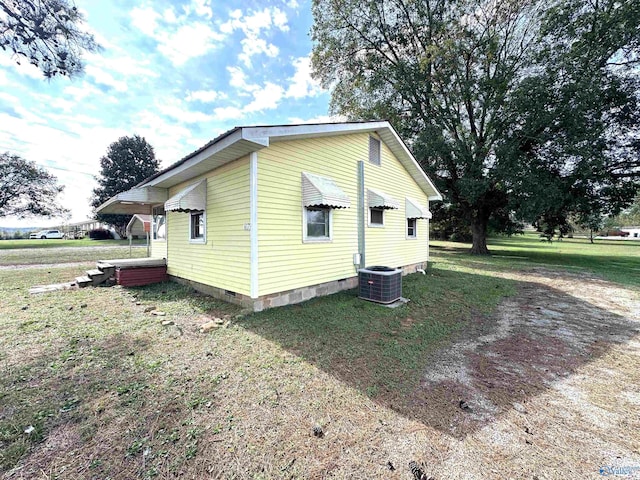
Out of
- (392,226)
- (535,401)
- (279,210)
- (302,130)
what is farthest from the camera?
(392,226)

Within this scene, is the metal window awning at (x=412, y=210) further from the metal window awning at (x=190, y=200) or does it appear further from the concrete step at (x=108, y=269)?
the concrete step at (x=108, y=269)

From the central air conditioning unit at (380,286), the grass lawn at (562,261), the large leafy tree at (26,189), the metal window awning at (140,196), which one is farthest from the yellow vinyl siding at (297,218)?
the large leafy tree at (26,189)

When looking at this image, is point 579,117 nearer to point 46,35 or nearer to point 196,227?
point 196,227

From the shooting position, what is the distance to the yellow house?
5340 millimetres

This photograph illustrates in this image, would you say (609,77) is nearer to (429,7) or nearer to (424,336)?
(429,7)

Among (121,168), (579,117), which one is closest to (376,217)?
(579,117)

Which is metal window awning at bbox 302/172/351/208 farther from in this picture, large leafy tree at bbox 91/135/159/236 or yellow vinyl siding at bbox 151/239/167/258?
large leafy tree at bbox 91/135/159/236

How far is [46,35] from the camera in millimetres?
4918

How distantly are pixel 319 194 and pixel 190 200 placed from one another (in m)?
3.18

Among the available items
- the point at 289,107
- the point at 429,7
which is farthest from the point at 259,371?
the point at 429,7

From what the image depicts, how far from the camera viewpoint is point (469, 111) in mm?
16906

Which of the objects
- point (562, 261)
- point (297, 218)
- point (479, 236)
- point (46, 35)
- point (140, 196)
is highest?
point (46, 35)

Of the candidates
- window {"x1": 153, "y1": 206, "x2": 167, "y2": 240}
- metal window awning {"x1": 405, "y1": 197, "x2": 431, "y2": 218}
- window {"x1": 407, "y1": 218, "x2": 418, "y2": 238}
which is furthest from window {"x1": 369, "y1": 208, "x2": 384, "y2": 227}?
window {"x1": 153, "y1": 206, "x2": 167, "y2": 240}

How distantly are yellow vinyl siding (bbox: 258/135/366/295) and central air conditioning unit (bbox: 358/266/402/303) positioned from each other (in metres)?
0.87
